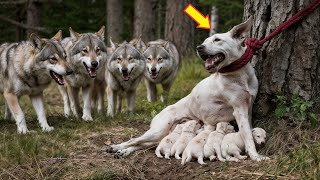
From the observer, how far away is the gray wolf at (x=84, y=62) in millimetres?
7000

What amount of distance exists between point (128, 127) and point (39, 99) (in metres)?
1.44

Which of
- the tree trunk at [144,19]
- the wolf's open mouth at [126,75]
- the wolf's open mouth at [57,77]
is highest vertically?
the tree trunk at [144,19]

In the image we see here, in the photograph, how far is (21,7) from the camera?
1786 cm

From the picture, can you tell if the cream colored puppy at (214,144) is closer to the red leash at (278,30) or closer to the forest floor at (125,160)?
the forest floor at (125,160)

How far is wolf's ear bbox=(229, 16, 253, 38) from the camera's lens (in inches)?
173

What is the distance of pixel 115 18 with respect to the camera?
15352 millimetres

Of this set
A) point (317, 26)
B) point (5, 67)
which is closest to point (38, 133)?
point (5, 67)

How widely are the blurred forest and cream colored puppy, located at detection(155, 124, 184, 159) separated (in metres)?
6.82

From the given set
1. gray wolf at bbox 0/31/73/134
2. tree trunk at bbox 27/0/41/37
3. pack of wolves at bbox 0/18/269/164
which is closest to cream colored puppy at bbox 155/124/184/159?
pack of wolves at bbox 0/18/269/164

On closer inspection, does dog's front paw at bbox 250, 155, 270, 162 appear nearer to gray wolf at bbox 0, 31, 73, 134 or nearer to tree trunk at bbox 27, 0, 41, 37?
gray wolf at bbox 0, 31, 73, 134

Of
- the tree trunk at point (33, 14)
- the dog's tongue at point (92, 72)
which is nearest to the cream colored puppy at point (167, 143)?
the dog's tongue at point (92, 72)

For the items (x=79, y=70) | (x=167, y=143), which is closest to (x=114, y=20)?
(x=79, y=70)

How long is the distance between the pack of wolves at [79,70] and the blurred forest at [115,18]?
2.66 m

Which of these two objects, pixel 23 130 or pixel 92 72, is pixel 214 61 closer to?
pixel 23 130
